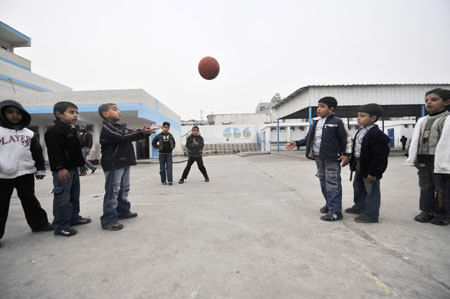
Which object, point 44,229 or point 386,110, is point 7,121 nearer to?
point 44,229

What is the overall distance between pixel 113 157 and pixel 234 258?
2023 millimetres

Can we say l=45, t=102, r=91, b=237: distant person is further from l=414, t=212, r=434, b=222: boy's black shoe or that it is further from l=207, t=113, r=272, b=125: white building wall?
l=207, t=113, r=272, b=125: white building wall

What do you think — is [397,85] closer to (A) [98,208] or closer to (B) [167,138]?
(B) [167,138]

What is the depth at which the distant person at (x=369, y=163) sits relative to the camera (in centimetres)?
283

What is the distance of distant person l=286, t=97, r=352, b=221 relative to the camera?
3072 mm

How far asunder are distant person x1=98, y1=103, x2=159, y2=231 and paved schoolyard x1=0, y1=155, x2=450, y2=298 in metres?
0.24

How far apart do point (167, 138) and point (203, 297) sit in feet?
18.2

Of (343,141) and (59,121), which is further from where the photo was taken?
(343,141)

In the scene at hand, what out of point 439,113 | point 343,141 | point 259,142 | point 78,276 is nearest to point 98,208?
point 78,276

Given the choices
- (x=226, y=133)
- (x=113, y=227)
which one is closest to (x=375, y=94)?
(x=113, y=227)

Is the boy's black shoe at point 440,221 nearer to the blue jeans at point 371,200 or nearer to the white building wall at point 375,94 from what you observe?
the blue jeans at point 371,200

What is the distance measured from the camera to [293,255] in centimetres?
203

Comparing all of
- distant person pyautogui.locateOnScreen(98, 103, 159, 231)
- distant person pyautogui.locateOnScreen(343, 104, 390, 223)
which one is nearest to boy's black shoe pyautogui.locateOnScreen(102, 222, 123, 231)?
distant person pyautogui.locateOnScreen(98, 103, 159, 231)

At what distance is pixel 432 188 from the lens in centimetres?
295
